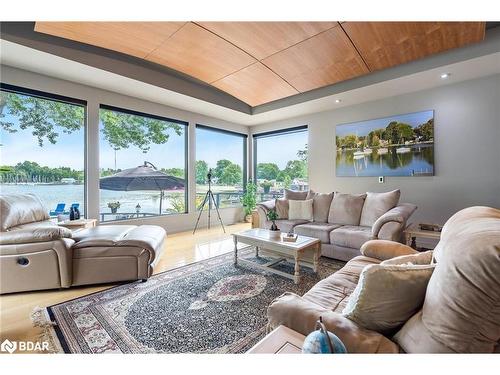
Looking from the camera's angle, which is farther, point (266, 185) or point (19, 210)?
point (266, 185)

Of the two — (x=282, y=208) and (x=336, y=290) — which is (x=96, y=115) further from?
(x=336, y=290)

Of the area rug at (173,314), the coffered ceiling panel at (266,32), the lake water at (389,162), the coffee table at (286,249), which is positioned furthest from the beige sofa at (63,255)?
the lake water at (389,162)

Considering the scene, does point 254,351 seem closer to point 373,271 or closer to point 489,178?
point 373,271

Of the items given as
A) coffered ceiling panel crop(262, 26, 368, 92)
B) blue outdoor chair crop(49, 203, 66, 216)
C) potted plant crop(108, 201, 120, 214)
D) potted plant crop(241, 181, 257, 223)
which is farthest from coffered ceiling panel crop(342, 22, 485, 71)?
blue outdoor chair crop(49, 203, 66, 216)

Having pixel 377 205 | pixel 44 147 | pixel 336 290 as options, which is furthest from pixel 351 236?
pixel 44 147

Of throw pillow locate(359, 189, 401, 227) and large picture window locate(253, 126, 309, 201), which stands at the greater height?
large picture window locate(253, 126, 309, 201)

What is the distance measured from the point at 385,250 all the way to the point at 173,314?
193cm

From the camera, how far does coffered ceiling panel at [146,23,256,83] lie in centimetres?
289

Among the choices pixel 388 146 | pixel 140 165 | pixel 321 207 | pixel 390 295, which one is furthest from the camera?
pixel 140 165

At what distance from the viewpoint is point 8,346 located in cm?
160

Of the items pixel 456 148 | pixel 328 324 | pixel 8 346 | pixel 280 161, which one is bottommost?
pixel 8 346

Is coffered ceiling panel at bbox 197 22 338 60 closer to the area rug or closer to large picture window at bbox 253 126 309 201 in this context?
large picture window at bbox 253 126 309 201

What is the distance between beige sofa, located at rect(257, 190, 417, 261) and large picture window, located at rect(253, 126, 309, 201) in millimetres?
1447

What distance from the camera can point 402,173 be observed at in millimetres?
4047
